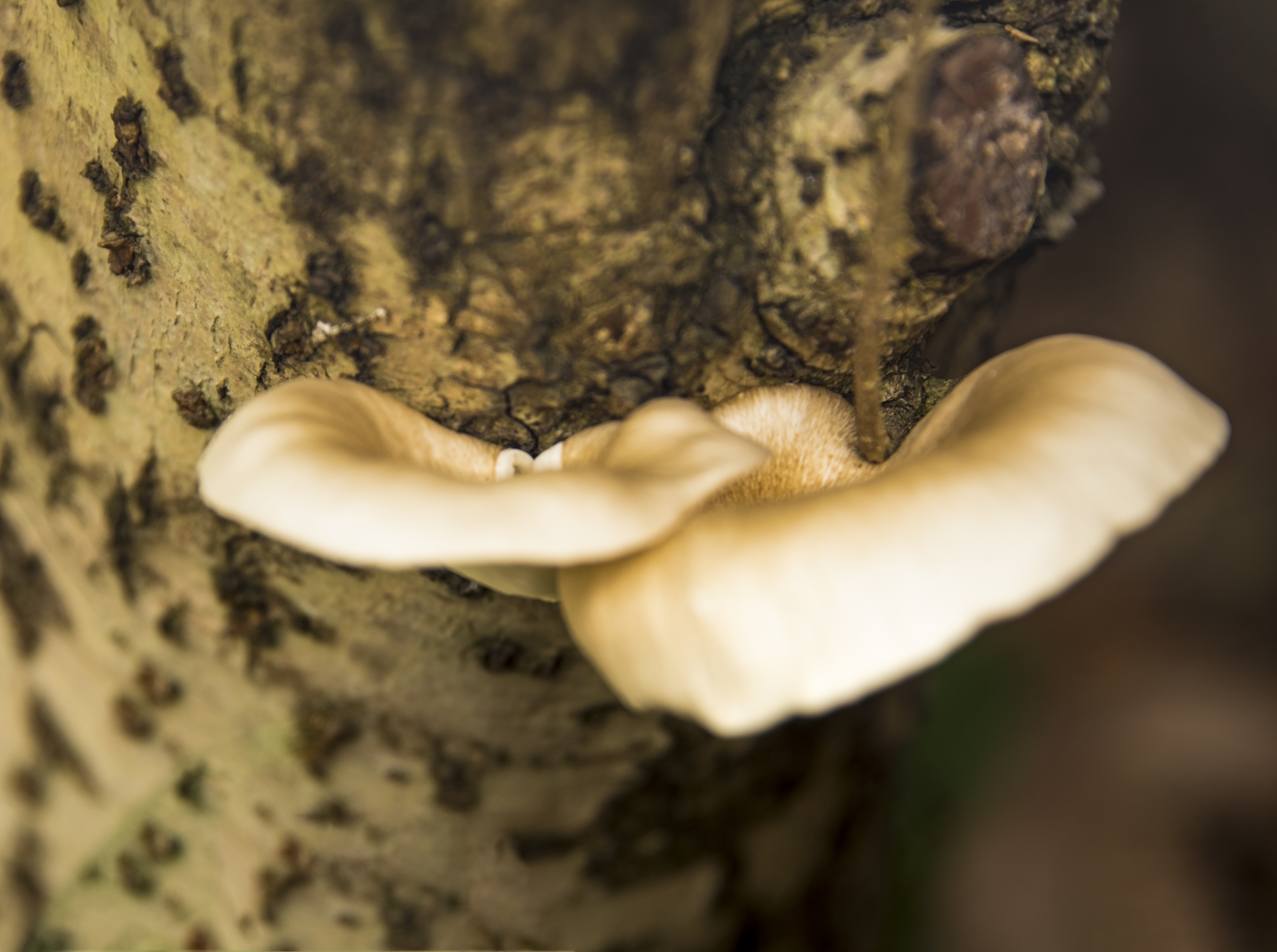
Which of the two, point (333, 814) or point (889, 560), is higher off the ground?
point (889, 560)

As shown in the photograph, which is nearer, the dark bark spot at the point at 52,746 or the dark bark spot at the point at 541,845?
the dark bark spot at the point at 541,845

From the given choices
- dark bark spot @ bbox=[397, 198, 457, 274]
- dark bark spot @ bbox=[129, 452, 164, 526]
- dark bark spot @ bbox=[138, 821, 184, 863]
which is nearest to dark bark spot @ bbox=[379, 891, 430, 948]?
dark bark spot @ bbox=[138, 821, 184, 863]

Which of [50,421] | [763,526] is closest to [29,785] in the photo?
[50,421]

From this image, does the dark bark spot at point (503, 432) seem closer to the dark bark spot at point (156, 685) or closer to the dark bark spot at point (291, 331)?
the dark bark spot at point (291, 331)

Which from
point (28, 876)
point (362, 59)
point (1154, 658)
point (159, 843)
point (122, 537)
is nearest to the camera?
point (362, 59)

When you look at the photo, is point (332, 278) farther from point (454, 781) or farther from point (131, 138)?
point (454, 781)

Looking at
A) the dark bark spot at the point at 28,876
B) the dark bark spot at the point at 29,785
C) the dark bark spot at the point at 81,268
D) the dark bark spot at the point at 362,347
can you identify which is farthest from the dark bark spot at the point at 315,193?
the dark bark spot at the point at 28,876

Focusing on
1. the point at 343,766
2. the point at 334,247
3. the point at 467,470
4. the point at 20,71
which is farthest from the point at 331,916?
the point at 20,71

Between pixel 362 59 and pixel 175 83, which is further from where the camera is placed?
pixel 175 83
